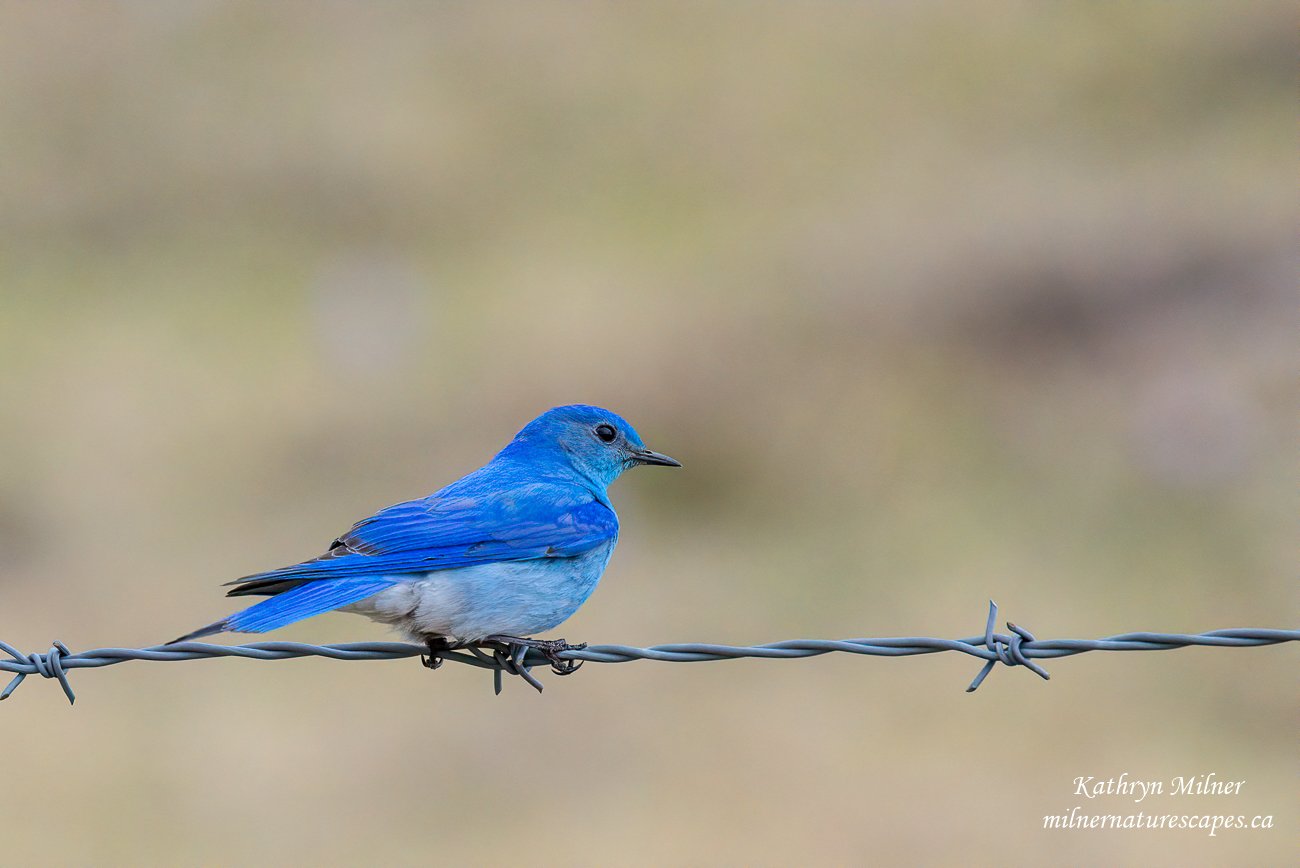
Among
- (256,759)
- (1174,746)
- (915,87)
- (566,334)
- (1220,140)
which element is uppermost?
(915,87)

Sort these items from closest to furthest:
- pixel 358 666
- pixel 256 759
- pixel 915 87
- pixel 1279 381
Result: pixel 256 759
pixel 358 666
pixel 1279 381
pixel 915 87

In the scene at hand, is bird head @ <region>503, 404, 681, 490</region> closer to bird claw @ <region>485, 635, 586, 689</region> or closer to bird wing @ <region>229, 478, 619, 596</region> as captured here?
bird wing @ <region>229, 478, 619, 596</region>

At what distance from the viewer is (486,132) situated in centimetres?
2430

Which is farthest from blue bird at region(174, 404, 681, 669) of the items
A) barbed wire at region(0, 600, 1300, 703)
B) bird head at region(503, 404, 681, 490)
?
bird head at region(503, 404, 681, 490)

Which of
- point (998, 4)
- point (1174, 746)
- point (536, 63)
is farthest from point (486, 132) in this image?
point (1174, 746)

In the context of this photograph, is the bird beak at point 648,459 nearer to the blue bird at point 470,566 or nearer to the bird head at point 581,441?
the bird head at point 581,441

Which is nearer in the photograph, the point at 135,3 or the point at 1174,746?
the point at 1174,746

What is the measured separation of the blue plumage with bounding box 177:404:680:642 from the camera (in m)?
5.49

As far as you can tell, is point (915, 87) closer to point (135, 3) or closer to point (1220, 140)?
point (1220, 140)

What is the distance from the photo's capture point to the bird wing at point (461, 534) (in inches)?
220

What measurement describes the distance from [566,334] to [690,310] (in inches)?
71.7

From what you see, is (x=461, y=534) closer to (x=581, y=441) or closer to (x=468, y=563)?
(x=468, y=563)

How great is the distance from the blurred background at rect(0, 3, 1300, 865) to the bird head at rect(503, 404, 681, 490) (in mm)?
1857

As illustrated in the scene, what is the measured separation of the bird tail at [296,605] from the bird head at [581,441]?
1634 mm
